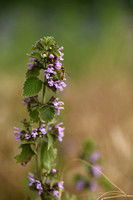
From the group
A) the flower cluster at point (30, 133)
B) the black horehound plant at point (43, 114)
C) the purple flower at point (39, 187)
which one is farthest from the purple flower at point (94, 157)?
the flower cluster at point (30, 133)

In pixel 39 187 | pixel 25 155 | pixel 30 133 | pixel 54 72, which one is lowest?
pixel 39 187

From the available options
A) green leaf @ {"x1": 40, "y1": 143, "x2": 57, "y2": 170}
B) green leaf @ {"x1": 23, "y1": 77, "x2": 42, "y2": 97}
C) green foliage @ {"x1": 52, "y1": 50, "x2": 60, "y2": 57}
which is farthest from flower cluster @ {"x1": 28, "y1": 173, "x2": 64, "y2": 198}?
green foliage @ {"x1": 52, "y1": 50, "x2": 60, "y2": 57}

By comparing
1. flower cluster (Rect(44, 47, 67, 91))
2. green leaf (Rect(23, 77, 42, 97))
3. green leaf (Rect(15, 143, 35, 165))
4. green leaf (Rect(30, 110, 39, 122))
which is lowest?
green leaf (Rect(15, 143, 35, 165))

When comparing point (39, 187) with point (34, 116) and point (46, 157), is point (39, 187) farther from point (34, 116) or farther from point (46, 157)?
point (34, 116)

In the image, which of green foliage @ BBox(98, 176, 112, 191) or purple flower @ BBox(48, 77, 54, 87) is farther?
green foliage @ BBox(98, 176, 112, 191)

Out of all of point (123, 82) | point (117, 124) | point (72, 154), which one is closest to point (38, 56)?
point (72, 154)

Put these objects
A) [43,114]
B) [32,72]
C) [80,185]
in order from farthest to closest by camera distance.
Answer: [80,185] → [32,72] → [43,114]

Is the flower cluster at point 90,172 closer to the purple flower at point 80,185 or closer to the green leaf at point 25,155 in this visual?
the purple flower at point 80,185

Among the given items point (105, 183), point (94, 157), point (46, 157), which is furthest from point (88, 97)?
point (46, 157)

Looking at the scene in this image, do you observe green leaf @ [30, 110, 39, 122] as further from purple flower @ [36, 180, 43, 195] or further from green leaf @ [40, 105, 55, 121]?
purple flower @ [36, 180, 43, 195]
